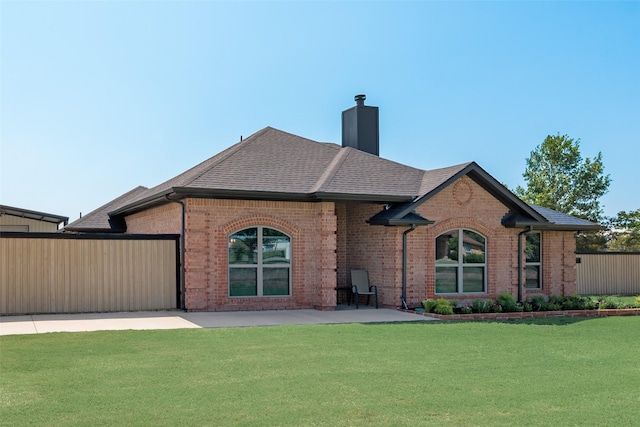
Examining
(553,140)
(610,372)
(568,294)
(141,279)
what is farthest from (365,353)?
(553,140)

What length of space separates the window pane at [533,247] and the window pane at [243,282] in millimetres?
8926

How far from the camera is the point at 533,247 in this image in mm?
21281

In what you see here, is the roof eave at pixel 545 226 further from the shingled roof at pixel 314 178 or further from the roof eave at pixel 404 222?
the roof eave at pixel 404 222

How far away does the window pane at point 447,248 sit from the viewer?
18.6 m

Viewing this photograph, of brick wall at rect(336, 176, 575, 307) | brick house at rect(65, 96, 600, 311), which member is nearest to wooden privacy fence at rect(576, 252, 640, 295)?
brick house at rect(65, 96, 600, 311)

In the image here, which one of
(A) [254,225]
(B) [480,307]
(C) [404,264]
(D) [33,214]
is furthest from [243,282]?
(D) [33,214]

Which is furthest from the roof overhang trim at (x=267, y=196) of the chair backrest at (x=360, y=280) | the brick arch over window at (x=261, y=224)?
the chair backrest at (x=360, y=280)

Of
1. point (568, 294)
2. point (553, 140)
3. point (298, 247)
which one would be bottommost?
point (568, 294)

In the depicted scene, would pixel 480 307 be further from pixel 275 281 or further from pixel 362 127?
pixel 362 127

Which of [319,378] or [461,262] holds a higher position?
[461,262]

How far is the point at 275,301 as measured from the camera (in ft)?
57.3

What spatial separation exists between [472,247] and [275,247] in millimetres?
5635

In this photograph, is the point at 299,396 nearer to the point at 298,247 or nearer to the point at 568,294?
the point at 298,247

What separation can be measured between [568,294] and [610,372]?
13062 millimetres
